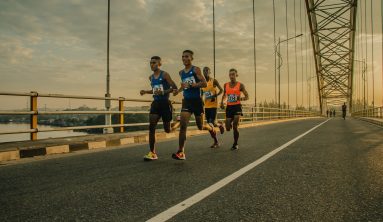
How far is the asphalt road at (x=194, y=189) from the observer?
9.58 feet

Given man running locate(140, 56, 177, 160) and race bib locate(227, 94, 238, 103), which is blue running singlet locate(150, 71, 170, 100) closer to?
man running locate(140, 56, 177, 160)

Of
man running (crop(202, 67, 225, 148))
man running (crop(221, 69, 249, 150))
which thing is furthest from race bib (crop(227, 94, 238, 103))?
man running (crop(202, 67, 225, 148))

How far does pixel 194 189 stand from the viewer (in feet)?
12.6

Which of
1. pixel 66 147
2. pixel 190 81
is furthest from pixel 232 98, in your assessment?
pixel 66 147

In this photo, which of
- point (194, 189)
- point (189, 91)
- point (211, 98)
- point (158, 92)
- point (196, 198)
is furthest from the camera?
point (211, 98)

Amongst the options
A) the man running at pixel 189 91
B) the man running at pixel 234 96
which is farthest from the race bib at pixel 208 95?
the man running at pixel 189 91

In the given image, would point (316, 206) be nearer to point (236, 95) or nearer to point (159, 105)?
point (159, 105)

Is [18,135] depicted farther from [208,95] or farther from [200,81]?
[208,95]

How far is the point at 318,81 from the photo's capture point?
8625cm

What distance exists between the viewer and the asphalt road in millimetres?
2919

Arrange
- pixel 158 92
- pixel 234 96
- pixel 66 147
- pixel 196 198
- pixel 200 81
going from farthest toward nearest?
pixel 234 96 → pixel 66 147 → pixel 200 81 → pixel 158 92 → pixel 196 198

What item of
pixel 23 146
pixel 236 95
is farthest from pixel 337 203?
pixel 23 146

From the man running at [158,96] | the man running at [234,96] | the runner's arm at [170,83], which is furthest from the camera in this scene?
the man running at [234,96]

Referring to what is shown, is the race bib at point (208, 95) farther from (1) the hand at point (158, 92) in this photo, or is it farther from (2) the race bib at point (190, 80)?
(1) the hand at point (158, 92)
